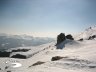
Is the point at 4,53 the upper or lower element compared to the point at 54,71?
lower

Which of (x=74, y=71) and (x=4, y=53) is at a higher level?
(x=74, y=71)

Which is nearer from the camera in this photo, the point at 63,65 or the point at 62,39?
the point at 63,65

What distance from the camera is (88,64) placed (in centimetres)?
2486

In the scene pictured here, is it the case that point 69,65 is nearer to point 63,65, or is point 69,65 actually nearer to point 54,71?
point 63,65

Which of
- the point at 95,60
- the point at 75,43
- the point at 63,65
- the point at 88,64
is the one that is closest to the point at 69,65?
the point at 63,65

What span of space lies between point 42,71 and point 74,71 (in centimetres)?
470

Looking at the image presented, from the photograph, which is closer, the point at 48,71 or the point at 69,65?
the point at 48,71

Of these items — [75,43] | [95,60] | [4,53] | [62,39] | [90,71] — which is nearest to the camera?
[90,71]

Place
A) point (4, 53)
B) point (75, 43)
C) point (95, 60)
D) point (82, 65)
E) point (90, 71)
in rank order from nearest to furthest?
1. point (90, 71)
2. point (82, 65)
3. point (95, 60)
4. point (75, 43)
5. point (4, 53)

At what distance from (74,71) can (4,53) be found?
124 m

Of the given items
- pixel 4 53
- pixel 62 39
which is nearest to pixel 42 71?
pixel 62 39

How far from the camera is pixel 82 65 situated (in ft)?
→ 81.0

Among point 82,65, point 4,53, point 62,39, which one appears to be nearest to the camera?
point 82,65

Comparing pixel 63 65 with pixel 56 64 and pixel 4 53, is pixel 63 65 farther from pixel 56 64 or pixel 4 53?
pixel 4 53
